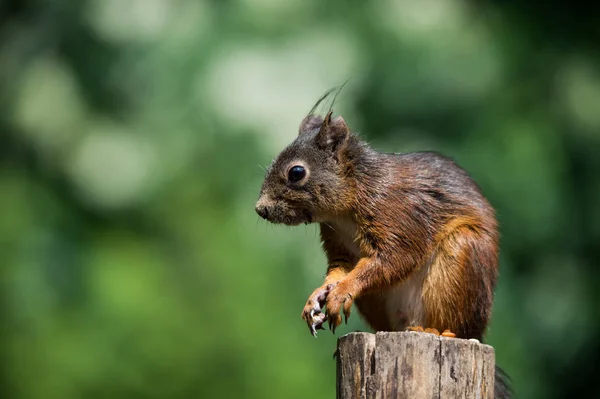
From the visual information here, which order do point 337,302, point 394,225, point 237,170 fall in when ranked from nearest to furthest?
point 337,302
point 394,225
point 237,170

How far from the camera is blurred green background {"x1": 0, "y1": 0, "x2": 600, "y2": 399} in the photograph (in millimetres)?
7809

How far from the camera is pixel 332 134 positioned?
14.0 ft

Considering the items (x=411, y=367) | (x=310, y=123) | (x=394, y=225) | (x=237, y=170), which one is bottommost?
(x=411, y=367)

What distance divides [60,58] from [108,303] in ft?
8.17

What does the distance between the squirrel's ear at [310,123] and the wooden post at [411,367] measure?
4.31ft

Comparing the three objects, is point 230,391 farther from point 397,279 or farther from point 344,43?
point 397,279

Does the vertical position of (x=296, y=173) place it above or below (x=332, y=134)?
below

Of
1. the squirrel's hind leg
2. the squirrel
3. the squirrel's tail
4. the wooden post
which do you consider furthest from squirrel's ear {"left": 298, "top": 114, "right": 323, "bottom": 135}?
the squirrel's tail

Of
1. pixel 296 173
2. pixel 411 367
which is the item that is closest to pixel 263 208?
pixel 296 173

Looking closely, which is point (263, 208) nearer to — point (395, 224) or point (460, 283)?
point (395, 224)

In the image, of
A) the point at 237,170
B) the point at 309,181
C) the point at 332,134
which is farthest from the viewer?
the point at 237,170

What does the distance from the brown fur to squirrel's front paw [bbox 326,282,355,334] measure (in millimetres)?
23

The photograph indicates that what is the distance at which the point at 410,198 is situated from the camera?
13.6 feet

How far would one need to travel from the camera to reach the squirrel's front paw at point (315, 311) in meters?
3.85
